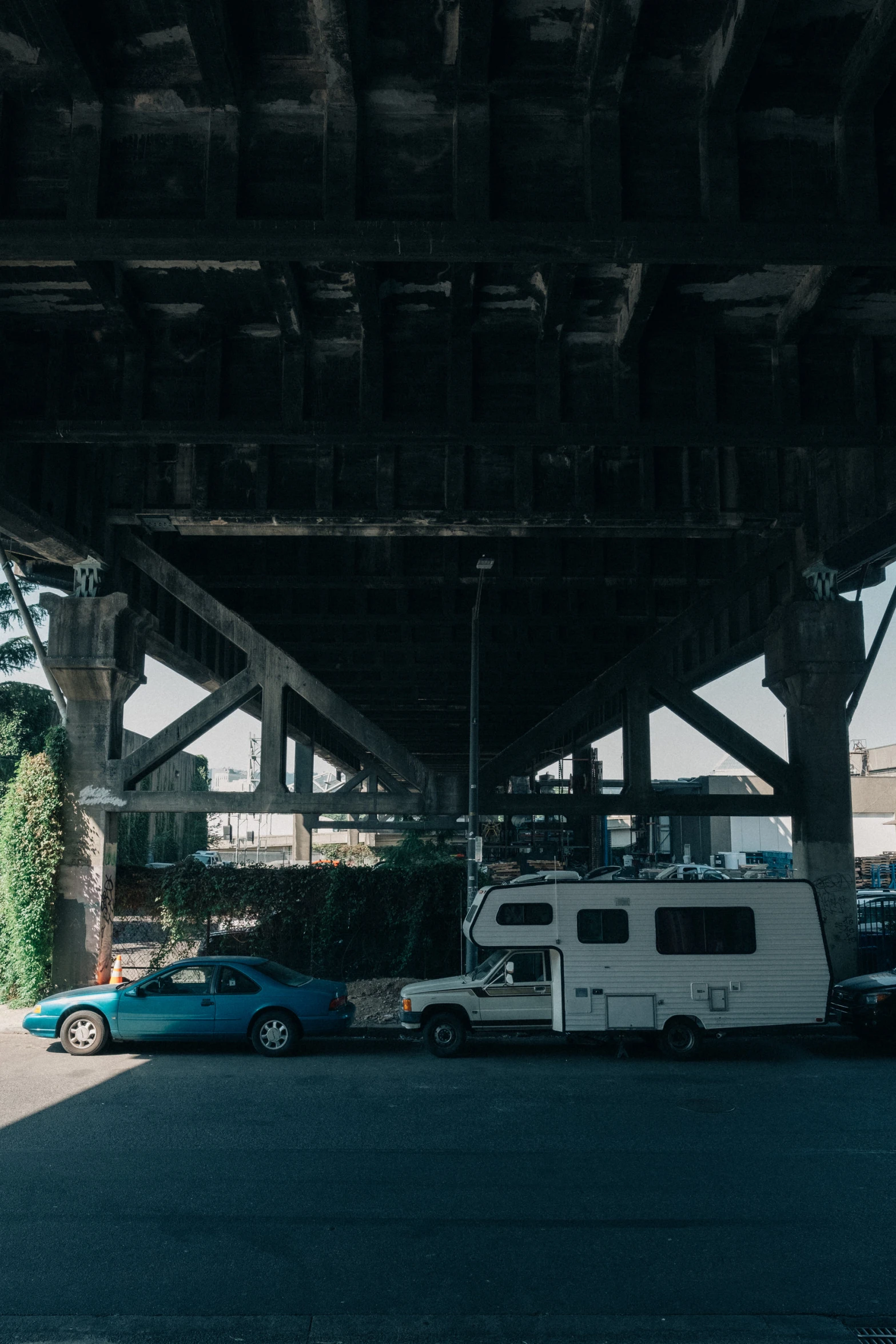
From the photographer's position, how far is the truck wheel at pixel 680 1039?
14219 millimetres

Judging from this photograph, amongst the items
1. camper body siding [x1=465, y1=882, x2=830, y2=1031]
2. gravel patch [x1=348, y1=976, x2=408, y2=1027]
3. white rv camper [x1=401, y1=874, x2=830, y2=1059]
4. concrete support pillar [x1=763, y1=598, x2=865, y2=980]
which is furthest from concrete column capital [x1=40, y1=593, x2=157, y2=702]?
concrete support pillar [x1=763, y1=598, x2=865, y2=980]

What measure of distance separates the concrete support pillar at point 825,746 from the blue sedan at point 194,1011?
875cm

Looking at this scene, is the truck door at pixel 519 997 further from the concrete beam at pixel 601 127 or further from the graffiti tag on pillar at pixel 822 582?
the concrete beam at pixel 601 127

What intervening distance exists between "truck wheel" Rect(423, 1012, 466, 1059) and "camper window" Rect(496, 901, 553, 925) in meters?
1.60

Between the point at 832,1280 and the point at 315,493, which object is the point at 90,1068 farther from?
the point at 832,1280

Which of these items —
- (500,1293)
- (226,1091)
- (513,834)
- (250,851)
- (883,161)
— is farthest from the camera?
(250,851)

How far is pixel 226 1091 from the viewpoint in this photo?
11.9 meters

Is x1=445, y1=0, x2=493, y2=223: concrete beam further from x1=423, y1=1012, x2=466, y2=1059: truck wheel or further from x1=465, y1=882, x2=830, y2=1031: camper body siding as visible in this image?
x1=423, y1=1012, x2=466, y2=1059: truck wheel

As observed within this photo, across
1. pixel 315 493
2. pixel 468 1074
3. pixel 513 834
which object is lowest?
pixel 468 1074

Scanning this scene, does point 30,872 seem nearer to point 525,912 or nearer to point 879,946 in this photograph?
point 525,912

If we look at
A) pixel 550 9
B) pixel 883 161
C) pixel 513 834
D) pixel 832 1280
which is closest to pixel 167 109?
pixel 550 9

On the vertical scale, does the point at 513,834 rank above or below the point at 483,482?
below

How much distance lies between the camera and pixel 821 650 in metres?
17.7

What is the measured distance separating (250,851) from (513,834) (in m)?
35.6
